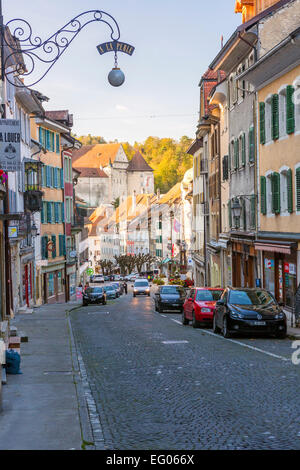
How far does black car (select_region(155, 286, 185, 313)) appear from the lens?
3962cm

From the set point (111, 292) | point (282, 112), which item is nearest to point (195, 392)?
point (282, 112)

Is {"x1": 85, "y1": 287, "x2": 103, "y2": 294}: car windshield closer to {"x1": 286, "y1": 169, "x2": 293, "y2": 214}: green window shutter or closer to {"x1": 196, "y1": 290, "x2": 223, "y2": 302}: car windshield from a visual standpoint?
{"x1": 196, "y1": 290, "x2": 223, "y2": 302}: car windshield

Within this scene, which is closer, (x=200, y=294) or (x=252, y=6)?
(x=200, y=294)

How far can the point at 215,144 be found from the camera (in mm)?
48406

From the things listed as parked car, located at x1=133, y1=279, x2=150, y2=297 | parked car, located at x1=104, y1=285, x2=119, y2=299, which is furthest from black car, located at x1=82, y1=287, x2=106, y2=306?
parked car, located at x1=133, y1=279, x2=150, y2=297

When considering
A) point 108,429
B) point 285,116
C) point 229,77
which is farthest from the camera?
point 229,77

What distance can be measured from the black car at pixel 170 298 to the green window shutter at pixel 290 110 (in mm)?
15275

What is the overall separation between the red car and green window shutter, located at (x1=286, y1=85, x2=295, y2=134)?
6.39 meters

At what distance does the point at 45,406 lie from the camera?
434 inches

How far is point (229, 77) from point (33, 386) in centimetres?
2976

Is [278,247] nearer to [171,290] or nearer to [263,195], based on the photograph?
[263,195]
